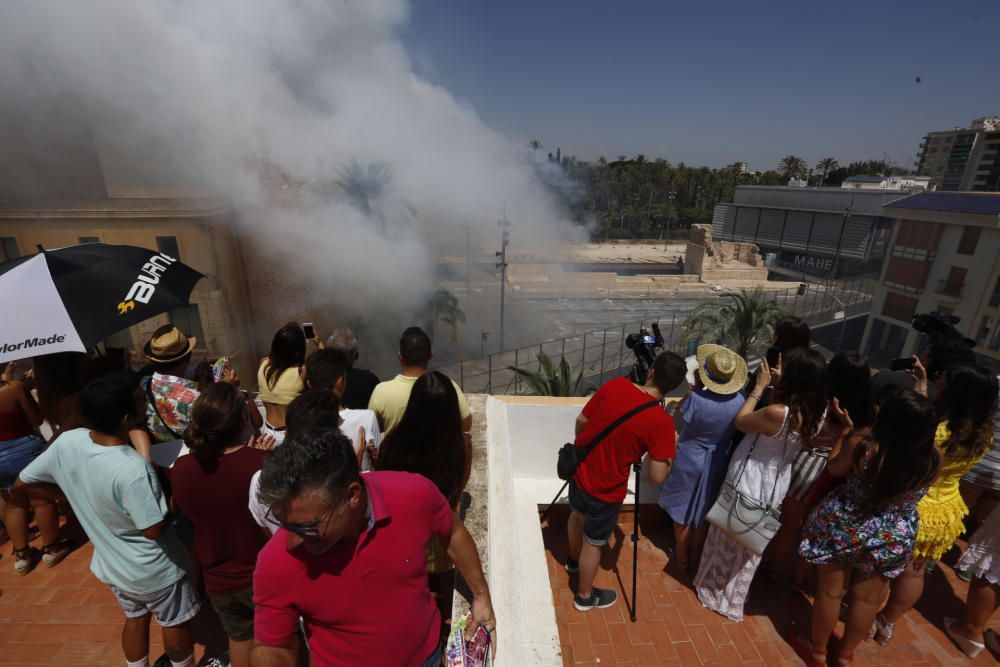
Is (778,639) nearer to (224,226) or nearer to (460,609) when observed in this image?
(460,609)

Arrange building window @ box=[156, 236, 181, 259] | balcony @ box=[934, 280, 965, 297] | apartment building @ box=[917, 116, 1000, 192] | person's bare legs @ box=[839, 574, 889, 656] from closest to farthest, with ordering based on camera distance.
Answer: person's bare legs @ box=[839, 574, 889, 656] < building window @ box=[156, 236, 181, 259] < balcony @ box=[934, 280, 965, 297] < apartment building @ box=[917, 116, 1000, 192]

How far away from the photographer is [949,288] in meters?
22.5

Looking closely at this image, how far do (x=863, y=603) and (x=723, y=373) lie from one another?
131 cm

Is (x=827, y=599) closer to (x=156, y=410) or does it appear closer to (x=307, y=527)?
(x=307, y=527)

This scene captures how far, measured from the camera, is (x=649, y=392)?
258 cm

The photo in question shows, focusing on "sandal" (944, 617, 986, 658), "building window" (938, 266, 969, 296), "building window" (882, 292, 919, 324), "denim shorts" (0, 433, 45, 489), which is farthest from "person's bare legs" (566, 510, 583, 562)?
"building window" (882, 292, 919, 324)

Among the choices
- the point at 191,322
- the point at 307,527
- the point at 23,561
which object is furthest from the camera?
the point at 191,322

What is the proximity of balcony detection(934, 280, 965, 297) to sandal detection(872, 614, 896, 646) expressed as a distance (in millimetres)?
27864

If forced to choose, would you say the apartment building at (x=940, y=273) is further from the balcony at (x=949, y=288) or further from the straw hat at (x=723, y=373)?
the straw hat at (x=723, y=373)

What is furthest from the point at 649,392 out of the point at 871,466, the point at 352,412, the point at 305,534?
the point at 305,534

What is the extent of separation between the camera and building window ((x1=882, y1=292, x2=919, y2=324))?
24266 millimetres

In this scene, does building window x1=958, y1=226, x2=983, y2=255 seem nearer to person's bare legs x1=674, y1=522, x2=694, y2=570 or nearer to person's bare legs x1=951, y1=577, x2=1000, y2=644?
person's bare legs x1=951, y1=577, x2=1000, y2=644

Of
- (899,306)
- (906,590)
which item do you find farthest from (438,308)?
(899,306)

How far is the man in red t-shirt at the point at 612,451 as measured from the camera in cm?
247
